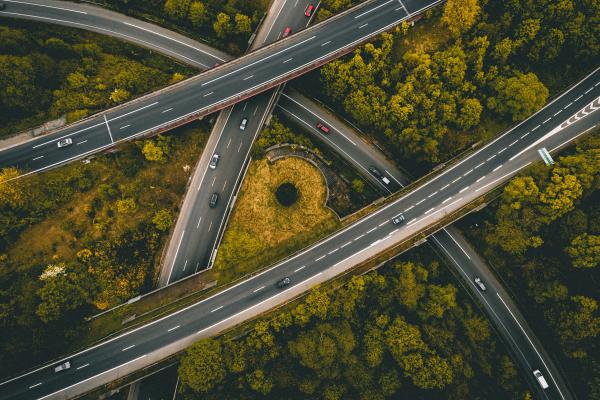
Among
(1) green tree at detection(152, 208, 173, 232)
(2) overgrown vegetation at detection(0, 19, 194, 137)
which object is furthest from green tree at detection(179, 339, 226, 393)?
(2) overgrown vegetation at detection(0, 19, 194, 137)

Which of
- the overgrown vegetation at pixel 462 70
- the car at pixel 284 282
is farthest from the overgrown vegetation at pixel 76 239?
the overgrown vegetation at pixel 462 70

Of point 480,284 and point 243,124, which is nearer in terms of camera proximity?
point 480,284

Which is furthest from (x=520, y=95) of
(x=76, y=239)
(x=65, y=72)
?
(x=65, y=72)

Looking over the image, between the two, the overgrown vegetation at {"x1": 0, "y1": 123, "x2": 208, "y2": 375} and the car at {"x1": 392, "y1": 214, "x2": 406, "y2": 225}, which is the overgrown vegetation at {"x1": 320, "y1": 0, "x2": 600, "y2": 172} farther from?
the overgrown vegetation at {"x1": 0, "y1": 123, "x2": 208, "y2": 375}

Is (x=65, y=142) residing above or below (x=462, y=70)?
above

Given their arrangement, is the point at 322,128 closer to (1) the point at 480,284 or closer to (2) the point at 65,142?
(1) the point at 480,284

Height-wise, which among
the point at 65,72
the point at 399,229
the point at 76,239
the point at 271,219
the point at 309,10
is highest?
the point at 65,72

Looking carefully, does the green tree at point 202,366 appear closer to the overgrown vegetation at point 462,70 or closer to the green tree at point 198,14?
the overgrown vegetation at point 462,70
